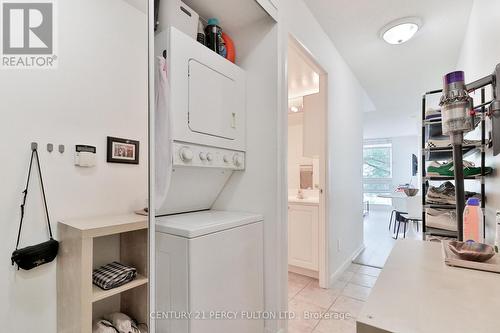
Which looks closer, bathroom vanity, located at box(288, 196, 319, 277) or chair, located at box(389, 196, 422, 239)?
bathroom vanity, located at box(288, 196, 319, 277)

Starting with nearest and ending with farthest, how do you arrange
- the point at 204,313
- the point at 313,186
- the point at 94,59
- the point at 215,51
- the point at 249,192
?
the point at 94,59
the point at 204,313
the point at 215,51
the point at 249,192
the point at 313,186

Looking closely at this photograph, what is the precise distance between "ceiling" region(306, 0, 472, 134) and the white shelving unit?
2.25 meters

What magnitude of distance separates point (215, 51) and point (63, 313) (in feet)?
4.96

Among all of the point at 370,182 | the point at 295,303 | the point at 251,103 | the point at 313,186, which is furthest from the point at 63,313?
the point at 370,182

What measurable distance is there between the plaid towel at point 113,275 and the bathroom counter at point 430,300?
79 cm

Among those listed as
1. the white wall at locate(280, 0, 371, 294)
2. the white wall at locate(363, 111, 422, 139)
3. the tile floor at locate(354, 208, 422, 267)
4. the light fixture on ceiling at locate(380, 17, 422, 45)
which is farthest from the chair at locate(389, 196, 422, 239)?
the light fixture on ceiling at locate(380, 17, 422, 45)

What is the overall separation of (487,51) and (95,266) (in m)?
2.49

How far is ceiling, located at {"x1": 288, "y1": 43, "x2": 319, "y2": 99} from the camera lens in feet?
8.66

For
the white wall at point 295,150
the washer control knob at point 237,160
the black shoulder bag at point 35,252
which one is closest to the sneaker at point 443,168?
the washer control knob at point 237,160

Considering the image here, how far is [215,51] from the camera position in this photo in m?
1.61

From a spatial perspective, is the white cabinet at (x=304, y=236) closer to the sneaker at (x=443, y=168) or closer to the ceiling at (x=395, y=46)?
the sneaker at (x=443, y=168)

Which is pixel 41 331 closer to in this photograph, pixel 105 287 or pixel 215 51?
pixel 105 287

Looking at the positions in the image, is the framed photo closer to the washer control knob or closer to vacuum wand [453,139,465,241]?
the washer control knob

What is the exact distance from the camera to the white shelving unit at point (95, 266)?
73cm
